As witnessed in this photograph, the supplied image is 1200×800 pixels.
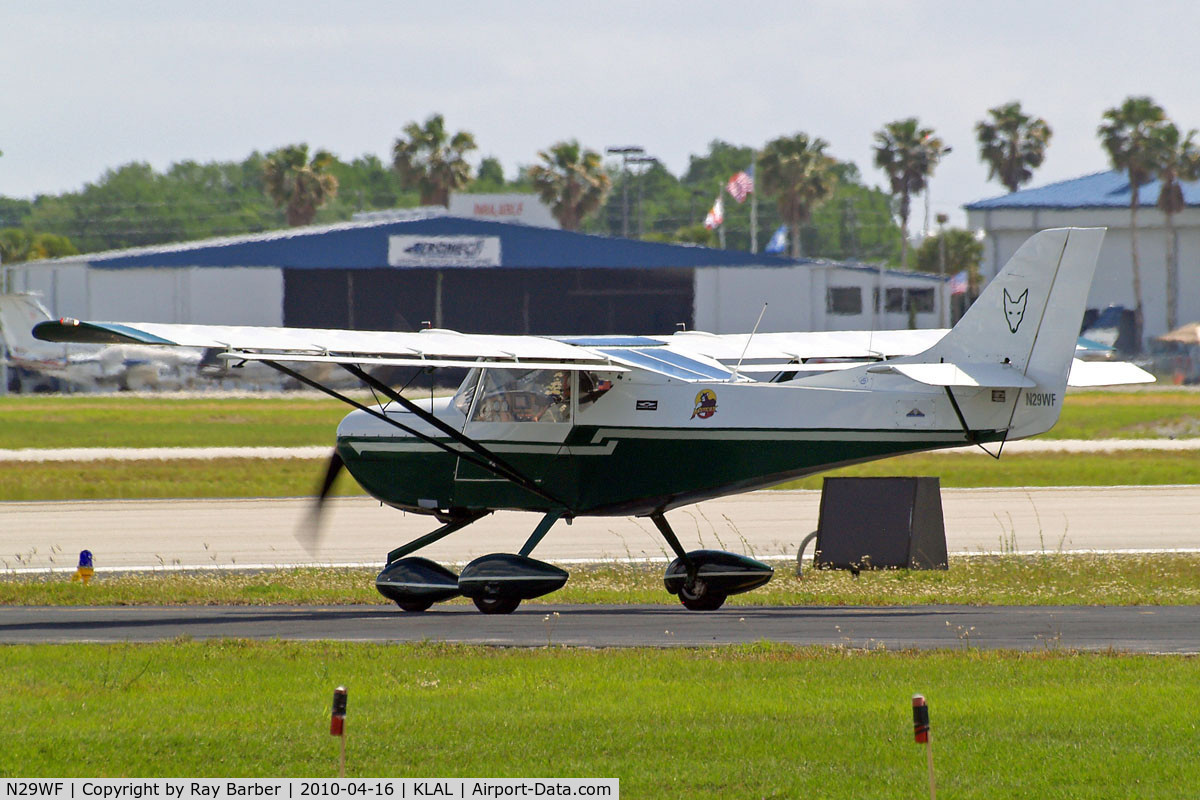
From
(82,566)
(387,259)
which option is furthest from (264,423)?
(82,566)

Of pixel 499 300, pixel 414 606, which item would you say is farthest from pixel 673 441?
pixel 499 300

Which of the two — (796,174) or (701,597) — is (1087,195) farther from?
(701,597)

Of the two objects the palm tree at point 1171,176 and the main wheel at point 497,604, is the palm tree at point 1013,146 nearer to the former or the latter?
the palm tree at point 1171,176

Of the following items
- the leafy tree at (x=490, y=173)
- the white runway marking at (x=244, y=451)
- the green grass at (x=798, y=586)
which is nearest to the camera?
the green grass at (x=798, y=586)

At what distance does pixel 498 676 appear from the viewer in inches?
423

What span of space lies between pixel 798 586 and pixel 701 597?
2.08m

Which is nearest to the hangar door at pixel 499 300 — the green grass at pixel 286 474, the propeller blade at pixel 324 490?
the green grass at pixel 286 474

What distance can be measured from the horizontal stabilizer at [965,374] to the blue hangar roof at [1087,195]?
82.0 m

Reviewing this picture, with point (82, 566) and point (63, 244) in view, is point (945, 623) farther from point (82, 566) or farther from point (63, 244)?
point (63, 244)

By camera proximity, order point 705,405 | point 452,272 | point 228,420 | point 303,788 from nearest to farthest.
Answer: point 303,788, point 705,405, point 228,420, point 452,272

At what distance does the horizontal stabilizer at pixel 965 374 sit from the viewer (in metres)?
13.9

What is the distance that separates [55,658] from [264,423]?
40.5 meters

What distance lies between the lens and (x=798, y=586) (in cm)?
1714

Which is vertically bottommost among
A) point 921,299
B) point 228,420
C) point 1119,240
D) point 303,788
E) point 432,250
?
point 228,420
